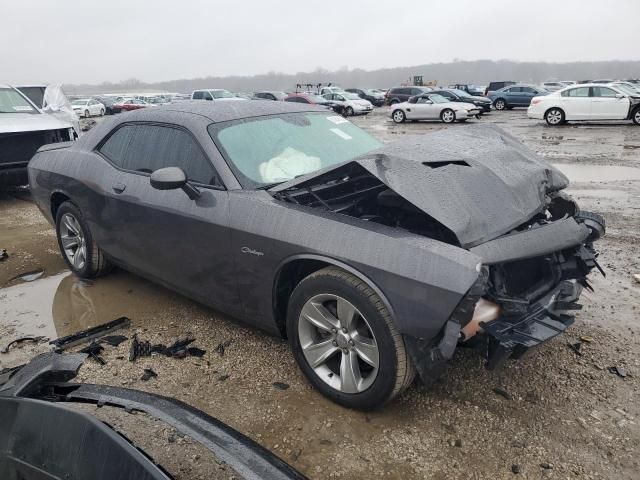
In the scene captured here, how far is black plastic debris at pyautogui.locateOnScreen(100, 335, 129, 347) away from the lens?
11.6 ft

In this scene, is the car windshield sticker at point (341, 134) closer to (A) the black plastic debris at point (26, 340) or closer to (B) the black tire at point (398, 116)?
(A) the black plastic debris at point (26, 340)

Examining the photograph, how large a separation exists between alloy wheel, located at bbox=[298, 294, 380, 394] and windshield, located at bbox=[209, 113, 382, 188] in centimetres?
94

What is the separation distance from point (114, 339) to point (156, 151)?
56.2 inches

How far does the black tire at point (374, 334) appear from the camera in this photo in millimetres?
2424

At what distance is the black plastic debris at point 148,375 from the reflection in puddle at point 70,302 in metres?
0.96

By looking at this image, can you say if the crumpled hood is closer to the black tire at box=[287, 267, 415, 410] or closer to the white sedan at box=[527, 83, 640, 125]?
the black tire at box=[287, 267, 415, 410]

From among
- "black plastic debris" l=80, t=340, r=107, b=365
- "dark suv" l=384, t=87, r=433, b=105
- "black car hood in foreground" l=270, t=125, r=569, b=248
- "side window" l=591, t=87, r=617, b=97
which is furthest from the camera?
"dark suv" l=384, t=87, r=433, b=105

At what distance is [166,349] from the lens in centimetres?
342

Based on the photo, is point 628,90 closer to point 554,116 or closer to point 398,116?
point 554,116

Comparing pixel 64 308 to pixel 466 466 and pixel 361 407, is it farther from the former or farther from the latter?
pixel 466 466

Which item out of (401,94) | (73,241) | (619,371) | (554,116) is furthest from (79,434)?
(401,94)

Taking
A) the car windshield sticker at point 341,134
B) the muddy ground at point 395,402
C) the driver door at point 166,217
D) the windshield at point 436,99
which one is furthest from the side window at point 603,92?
the driver door at point 166,217

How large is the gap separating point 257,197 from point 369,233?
0.82 metres

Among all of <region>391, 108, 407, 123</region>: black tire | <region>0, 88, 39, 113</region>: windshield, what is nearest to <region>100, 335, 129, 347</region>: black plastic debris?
<region>0, 88, 39, 113</region>: windshield
